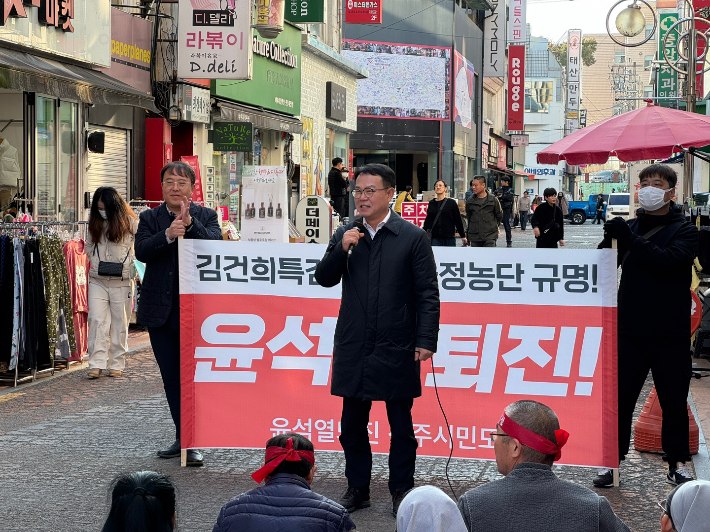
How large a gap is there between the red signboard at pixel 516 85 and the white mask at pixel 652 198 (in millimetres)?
57259

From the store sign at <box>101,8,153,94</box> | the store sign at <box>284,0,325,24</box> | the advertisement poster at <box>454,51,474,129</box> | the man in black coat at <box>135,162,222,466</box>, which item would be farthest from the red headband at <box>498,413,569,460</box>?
the advertisement poster at <box>454,51,474,129</box>

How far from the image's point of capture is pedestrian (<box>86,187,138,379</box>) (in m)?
10.2

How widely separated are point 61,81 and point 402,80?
3703 centimetres

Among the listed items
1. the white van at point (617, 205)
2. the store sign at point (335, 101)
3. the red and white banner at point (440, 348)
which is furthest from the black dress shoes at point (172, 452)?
the white van at point (617, 205)

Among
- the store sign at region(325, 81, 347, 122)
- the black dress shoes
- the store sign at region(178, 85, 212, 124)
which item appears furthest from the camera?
the store sign at region(325, 81, 347, 122)

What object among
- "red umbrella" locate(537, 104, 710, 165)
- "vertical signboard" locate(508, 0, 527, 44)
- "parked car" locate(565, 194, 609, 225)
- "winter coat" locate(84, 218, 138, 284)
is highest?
"vertical signboard" locate(508, 0, 527, 44)

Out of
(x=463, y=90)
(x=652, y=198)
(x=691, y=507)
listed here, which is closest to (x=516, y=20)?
(x=463, y=90)

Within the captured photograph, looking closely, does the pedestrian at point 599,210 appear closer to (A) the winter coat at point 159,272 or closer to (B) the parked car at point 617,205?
(B) the parked car at point 617,205

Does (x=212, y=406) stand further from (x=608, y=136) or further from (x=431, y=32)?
(x=431, y=32)

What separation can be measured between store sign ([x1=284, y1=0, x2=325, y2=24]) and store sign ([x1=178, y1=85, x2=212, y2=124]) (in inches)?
230

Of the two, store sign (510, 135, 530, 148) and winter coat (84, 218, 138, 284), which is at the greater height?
store sign (510, 135, 530, 148)

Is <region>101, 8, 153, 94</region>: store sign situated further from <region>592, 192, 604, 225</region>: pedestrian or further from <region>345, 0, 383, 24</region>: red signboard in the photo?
<region>592, 192, 604, 225</region>: pedestrian

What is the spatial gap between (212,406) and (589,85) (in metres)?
171

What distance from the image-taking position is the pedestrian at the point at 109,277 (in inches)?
404
